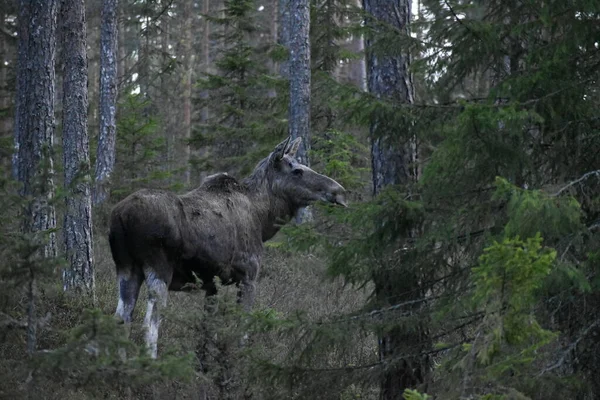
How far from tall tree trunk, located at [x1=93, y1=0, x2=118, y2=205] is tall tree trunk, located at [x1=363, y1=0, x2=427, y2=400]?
12398mm

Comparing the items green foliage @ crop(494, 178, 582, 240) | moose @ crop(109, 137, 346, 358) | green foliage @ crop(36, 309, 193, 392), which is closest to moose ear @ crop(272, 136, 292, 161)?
moose @ crop(109, 137, 346, 358)

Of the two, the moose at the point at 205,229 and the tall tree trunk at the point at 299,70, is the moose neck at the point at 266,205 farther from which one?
the tall tree trunk at the point at 299,70

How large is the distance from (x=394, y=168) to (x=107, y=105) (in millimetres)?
13385

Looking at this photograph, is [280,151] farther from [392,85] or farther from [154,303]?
[154,303]

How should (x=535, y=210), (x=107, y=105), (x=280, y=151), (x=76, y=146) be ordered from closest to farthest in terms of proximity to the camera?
1. (x=535, y=210)
2. (x=280, y=151)
3. (x=76, y=146)
4. (x=107, y=105)

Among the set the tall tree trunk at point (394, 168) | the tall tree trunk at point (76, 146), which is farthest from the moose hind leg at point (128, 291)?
the tall tree trunk at point (394, 168)

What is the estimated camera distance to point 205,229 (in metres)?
9.91

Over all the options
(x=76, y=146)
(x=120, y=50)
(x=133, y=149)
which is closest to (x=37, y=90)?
(x=76, y=146)

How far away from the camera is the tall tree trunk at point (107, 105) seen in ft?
66.1

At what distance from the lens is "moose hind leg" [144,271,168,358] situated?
28.0 feet

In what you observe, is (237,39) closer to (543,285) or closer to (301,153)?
(301,153)

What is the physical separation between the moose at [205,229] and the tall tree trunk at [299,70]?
7301 millimetres

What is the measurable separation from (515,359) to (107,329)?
9.04 ft

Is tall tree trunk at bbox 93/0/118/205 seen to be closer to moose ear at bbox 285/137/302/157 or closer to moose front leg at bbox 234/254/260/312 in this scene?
moose ear at bbox 285/137/302/157
